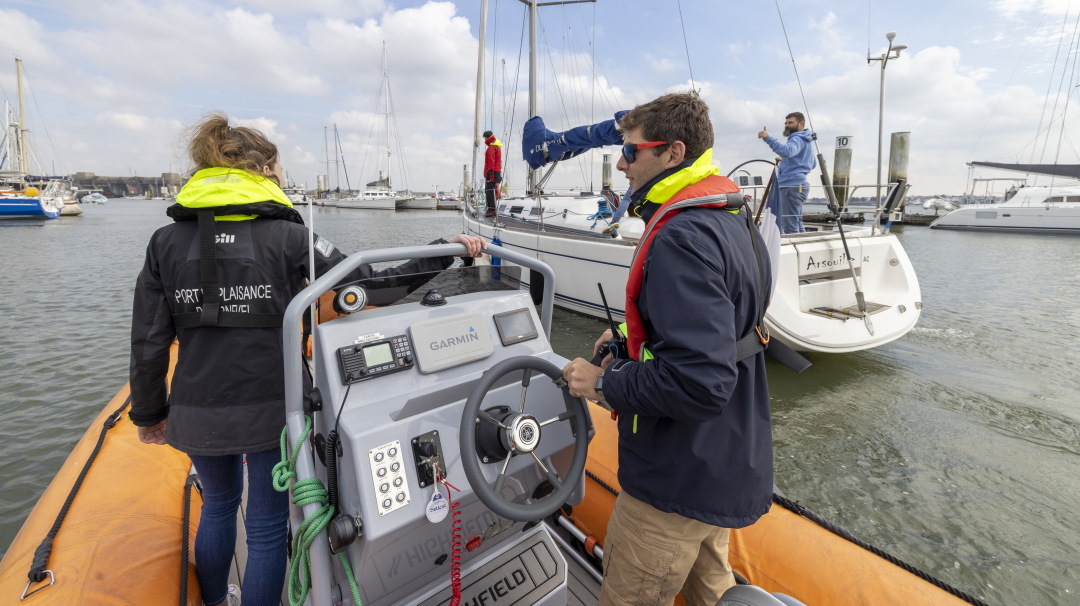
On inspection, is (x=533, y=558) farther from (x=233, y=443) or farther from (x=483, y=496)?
(x=233, y=443)

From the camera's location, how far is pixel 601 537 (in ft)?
7.34

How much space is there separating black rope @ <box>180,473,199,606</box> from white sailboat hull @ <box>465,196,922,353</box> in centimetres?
412

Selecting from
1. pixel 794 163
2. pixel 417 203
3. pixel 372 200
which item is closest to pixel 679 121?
pixel 794 163

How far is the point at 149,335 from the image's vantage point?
4.68 feet

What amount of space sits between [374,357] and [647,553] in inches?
37.8

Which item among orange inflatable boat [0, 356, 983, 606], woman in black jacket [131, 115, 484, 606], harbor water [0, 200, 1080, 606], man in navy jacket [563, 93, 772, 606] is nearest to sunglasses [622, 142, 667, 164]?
man in navy jacket [563, 93, 772, 606]

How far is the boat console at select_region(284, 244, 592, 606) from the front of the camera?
4.23ft

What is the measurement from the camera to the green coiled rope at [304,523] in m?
1.27

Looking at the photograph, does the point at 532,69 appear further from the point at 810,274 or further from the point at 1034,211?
the point at 1034,211

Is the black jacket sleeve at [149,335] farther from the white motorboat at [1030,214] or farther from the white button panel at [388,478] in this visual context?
the white motorboat at [1030,214]

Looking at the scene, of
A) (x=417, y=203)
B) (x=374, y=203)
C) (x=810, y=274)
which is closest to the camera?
(x=810, y=274)

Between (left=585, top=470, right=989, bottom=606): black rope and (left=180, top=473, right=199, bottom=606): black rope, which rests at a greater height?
(left=180, top=473, right=199, bottom=606): black rope

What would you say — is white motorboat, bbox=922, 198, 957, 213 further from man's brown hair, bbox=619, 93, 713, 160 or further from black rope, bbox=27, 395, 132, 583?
black rope, bbox=27, 395, 132, 583

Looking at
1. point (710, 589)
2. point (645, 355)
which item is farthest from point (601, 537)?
point (645, 355)
